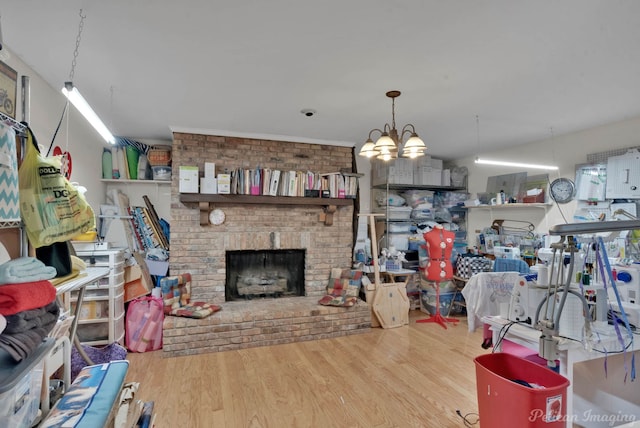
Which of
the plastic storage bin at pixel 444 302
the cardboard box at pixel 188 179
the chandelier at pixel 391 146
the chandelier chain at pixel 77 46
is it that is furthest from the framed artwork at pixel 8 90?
the plastic storage bin at pixel 444 302

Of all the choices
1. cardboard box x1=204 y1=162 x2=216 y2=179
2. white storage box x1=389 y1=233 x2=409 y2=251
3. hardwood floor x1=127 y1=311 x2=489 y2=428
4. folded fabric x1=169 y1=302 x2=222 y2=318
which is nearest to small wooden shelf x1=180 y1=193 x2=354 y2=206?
cardboard box x1=204 y1=162 x2=216 y2=179

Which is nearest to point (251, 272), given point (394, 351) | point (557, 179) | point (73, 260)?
point (394, 351)

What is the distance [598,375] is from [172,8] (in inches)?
130

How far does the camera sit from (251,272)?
4.32m

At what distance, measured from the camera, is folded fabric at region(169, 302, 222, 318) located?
3.44 metres

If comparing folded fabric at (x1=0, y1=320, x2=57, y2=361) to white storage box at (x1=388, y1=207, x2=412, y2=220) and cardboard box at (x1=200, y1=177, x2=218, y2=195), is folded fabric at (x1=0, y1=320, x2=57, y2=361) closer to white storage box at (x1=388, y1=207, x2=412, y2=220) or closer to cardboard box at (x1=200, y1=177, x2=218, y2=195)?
cardboard box at (x1=200, y1=177, x2=218, y2=195)

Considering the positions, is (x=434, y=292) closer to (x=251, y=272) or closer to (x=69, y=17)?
(x=251, y=272)

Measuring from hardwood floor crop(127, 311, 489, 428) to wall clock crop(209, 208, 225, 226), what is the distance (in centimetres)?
151

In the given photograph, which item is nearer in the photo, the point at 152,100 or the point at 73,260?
the point at 73,260

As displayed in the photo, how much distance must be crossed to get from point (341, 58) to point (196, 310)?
289 cm

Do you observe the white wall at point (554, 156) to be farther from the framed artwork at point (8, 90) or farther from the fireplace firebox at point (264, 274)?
the framed artwork at point (8, 90)

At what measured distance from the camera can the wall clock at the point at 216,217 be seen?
4.02 metres

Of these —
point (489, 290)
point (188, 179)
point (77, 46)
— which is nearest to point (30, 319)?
point (77, 46)

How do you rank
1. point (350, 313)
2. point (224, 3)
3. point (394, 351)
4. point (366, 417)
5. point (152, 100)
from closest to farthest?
point (224, 3)
point (366, 417)
point (152, 100)
point (394, 351)
point (350, 313)
